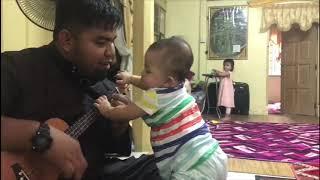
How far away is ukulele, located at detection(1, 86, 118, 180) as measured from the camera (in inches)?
31.0

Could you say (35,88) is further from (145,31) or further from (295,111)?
(295,111)

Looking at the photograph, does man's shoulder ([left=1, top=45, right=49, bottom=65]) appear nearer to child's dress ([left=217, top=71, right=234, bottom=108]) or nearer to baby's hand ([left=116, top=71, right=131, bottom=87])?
baby's hand ([left=116, top=71, right=131, bottom=87])

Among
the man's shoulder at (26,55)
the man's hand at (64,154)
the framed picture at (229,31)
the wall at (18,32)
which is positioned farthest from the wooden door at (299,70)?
the man's hand at (64,154)

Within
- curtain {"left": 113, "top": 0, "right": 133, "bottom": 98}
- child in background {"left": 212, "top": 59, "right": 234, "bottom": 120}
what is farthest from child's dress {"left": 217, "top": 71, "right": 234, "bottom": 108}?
curtain {"left": 113, "top": 0, "right": 133, "bottom": 98}

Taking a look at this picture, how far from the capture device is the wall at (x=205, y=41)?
8.23m

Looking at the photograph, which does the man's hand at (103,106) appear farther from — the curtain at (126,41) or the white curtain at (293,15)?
the white curtain at (293,15)

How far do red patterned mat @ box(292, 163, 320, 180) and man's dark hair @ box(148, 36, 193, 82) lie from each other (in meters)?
1.88

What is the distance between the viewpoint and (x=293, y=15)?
780cm

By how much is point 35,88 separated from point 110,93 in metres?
0.32

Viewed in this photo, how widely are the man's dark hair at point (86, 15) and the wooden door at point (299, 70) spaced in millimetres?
7793

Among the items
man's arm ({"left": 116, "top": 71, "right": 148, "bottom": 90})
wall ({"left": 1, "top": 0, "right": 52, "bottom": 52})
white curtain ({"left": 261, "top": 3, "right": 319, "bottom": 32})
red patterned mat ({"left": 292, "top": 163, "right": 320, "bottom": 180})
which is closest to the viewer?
man's arm ({"left": 116, "top": 71, "right": 148, "bottom": 90})

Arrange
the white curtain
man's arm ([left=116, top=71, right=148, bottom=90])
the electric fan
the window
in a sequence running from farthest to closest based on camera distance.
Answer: the white curtain, the window, the electric fan, man's arm ([left=116, top=71, right=148, bottom=90])

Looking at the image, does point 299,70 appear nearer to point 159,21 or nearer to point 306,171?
point 159,21

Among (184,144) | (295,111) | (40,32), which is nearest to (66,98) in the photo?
(184,144)
